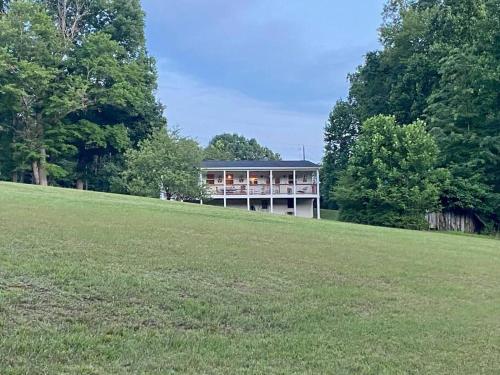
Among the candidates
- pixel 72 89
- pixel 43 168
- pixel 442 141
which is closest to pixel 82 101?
pixel 72 89

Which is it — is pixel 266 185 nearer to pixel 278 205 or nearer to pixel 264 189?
pixel 264 189

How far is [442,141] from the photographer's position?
27469mm

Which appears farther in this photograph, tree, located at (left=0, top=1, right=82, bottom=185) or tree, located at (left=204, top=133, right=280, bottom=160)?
tree, located at (left=204, top=133, right=280, bottom=160)

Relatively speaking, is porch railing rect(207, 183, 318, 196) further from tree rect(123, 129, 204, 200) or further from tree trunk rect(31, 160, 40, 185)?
tree trunk rect(31, 160, 40, 185)

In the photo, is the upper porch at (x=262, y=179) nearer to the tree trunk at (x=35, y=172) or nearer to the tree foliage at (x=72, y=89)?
the tree foliage at (x=72, y=89)

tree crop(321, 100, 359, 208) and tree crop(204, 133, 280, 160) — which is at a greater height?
tree crop(204, 133, 280, 160)

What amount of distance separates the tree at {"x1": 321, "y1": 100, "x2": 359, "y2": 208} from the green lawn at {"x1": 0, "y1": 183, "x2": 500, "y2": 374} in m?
36.1

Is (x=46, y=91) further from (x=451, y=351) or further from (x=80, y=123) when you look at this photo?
(x=451, y=351)

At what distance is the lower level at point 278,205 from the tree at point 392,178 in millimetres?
12687

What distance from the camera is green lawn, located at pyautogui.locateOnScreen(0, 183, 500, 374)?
161 inches

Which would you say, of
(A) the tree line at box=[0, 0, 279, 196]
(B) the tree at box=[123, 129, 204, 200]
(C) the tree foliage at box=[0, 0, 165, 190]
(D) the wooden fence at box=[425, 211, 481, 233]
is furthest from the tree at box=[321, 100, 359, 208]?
(B) the tree at box=[123, 129, 204, 200]

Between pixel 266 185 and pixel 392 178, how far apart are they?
1532 centimetres

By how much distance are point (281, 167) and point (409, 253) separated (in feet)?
90.8

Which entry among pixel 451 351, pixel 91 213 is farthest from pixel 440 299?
pixel 91 213
